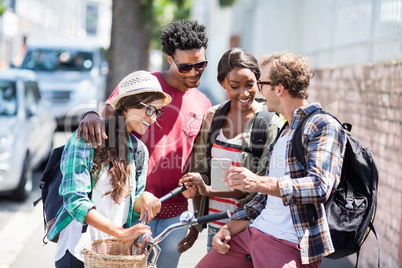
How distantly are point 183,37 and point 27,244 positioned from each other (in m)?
3.46

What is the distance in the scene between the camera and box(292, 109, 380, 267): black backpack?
2762 mm

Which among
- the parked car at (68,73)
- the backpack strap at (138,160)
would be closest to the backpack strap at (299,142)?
the backpack strap at (138,160)

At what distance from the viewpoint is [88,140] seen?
9.64ft

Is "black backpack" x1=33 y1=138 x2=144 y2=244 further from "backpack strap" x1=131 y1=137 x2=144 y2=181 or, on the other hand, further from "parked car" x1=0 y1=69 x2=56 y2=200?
"parked car" x1=0 y1=69 x2=56 y2=200

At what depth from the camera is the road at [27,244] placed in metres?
5.59

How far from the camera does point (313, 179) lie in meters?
2.58

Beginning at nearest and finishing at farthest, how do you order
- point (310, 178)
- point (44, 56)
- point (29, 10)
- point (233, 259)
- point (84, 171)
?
point (310, 178), point (84, 171), point (233, 259), point (44, 56), point (29, 10)

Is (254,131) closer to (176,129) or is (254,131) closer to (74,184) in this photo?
(176,129)

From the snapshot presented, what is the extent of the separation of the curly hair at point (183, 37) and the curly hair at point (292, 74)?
1085 mm

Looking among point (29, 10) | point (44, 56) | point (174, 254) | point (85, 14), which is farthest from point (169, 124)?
point (85, 14)

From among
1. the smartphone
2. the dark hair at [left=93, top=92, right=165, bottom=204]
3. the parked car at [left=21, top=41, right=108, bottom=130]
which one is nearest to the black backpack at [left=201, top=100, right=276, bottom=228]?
the smartphone

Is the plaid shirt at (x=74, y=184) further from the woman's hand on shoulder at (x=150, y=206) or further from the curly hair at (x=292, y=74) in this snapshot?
the curly hair at (x=292, y=74)

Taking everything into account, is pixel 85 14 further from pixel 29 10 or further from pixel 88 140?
pixel 88 140

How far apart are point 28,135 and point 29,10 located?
141 ft
